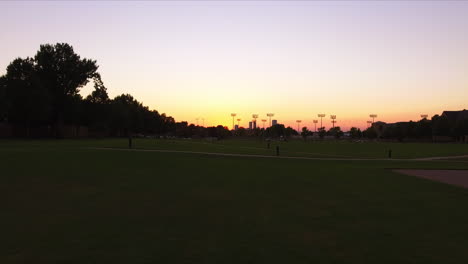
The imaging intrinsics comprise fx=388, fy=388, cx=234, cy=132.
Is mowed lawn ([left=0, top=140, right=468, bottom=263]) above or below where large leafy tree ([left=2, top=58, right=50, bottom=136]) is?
below

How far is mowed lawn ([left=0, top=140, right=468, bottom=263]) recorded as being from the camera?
7.38 meters

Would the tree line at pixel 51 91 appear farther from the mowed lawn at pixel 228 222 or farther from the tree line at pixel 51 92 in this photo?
the mowed lawn at pixel 228 222

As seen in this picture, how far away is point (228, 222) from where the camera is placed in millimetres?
10016

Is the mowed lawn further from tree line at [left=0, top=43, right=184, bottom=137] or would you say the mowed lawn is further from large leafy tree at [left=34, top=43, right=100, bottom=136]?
large leafy tree at [left=34, top=43, right=100, bottom=136]

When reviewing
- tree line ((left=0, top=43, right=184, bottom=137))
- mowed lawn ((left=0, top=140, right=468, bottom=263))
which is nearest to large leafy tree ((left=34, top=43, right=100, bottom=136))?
tree line ((left=0, top=43, right=184, bottom=137))

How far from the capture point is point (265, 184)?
17.9 m

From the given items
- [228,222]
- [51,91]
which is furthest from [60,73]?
[228,222]

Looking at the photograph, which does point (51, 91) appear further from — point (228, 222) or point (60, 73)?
point (228, 222)

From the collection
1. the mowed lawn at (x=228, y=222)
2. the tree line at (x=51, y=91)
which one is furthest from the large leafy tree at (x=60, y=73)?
the mowed lawn at (x=228, y=222)

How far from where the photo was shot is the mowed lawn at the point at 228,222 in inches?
290

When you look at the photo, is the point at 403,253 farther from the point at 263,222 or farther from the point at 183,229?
the point at 183,229

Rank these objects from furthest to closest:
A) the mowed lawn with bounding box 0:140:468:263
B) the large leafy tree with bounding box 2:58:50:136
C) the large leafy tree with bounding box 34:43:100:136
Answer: the large leafy tree with bounding box 34:43:100:136
the large leafy tree with bounding box 2:58:50:136
the mowed lawn with bounding box 0:140:468:263

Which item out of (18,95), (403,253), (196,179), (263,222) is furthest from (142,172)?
(18,95)

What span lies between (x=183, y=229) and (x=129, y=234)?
4.12ft
